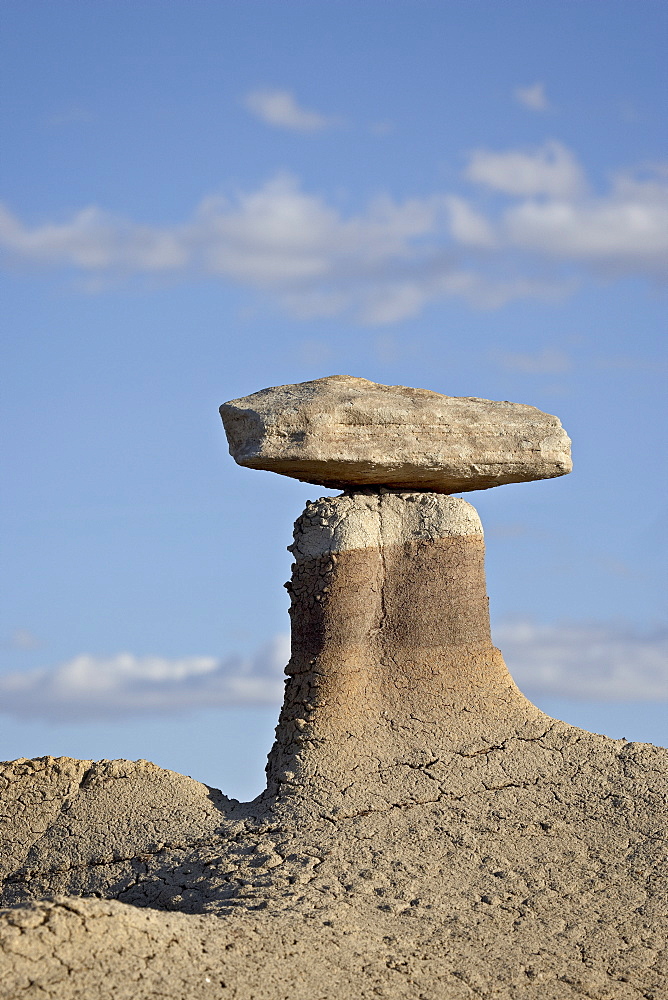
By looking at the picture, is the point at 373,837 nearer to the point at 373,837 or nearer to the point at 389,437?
the point at 373,837

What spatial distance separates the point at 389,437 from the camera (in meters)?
10.1

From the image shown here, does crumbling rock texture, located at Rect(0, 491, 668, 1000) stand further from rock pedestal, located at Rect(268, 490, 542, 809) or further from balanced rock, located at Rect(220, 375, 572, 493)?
balanced rock, located at Rect(220, 375, 572, 493)

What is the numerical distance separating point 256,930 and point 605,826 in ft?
9.73

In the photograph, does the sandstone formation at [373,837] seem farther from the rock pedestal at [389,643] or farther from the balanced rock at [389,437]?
the balanced rock at [389,437]

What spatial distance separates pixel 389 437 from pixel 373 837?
9.86ft

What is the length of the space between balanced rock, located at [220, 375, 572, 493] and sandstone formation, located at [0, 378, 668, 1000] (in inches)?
11.3

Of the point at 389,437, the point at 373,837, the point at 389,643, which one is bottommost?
the point at 373,837

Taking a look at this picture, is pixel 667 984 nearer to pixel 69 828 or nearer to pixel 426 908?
pixel 426 908

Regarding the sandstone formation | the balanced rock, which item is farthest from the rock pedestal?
the balanced rock

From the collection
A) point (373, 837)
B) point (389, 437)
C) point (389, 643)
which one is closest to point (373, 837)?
point (373, 837)

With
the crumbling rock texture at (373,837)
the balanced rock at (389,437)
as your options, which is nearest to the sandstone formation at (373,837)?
the crumbling rock texture at (373,837)

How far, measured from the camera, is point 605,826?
9.44 metres

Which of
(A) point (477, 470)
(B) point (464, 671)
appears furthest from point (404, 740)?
(A) point (477, 470)

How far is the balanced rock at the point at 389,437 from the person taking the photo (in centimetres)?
988
